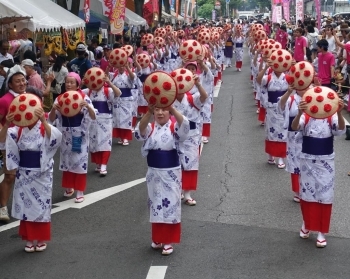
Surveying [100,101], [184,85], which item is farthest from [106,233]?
[100,101]

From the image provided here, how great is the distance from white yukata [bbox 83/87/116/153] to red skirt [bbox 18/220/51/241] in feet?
→ 11.8

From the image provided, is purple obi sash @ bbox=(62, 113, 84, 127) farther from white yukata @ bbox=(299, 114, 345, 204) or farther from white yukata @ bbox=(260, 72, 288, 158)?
white yukata @ bbox=(299, 114, 345, 204)

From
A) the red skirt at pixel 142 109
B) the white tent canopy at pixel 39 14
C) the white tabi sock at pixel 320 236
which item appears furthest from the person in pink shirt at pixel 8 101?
the red skirt at pixel 142 109

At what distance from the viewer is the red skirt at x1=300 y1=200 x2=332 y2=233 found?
670 cm

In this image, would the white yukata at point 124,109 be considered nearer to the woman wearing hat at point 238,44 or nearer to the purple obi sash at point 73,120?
the purple obi sash at point 73,120

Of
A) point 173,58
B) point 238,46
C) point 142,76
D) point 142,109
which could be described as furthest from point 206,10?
point 142,76

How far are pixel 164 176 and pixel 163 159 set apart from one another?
16 centimetres

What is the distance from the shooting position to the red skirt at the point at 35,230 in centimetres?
673

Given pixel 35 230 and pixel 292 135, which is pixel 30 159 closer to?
pixel 35 230

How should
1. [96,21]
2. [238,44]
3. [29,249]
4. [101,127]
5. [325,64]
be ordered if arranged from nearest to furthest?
1. [29,249]
2. [101,127]
3. [325,64]
4. [96,21]
5. [238,44]

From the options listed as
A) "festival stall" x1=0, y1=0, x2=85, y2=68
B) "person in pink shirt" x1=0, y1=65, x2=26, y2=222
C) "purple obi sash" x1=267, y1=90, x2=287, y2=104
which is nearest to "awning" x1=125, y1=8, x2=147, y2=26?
"festival stall" x1=0, y1=0, x2=85, y2=68

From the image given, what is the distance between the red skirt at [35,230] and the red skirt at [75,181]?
6.64 ft

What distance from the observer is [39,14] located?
13.4 m

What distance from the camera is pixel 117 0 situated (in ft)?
64.8
